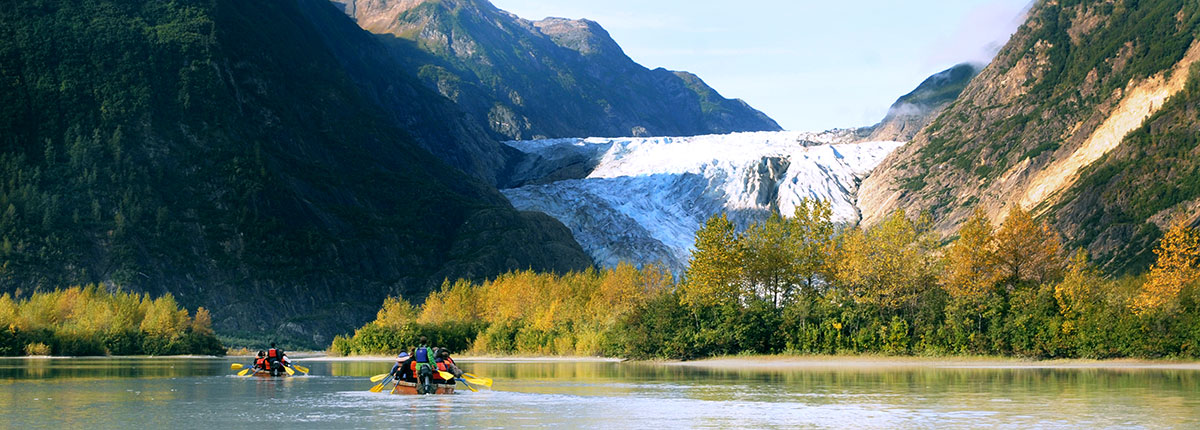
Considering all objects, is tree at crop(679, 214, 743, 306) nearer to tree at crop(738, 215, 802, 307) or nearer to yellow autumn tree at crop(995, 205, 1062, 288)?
tree at crop(738, 215, 802, 307)

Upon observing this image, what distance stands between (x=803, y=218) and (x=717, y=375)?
2545 cm

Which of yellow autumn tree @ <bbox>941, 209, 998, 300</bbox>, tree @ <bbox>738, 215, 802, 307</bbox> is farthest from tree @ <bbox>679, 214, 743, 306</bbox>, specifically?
yellow autumn tree @ <bbox>941, 209, 998, 300</bbox>

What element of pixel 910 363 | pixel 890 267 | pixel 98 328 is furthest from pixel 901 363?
pixel 98 328

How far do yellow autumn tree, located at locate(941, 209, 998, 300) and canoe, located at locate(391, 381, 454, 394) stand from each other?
41904 millimetres

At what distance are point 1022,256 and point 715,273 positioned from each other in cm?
2144

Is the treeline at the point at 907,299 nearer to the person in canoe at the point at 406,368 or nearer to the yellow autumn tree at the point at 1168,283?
the yellow autumn tree at the point at 1168,283

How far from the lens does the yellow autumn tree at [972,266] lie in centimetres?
8794

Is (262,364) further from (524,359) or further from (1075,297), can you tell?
(1075,297)

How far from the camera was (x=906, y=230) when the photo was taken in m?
92.4

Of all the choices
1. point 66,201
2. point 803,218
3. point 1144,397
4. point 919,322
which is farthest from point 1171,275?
point 66,201

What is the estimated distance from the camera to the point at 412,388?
60.0 metres

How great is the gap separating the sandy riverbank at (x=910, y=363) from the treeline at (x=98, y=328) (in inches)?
2775

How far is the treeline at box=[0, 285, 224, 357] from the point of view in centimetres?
13212

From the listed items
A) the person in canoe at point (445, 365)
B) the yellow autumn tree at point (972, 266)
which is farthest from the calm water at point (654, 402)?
the yellow autumn tree at point (972, 266)
